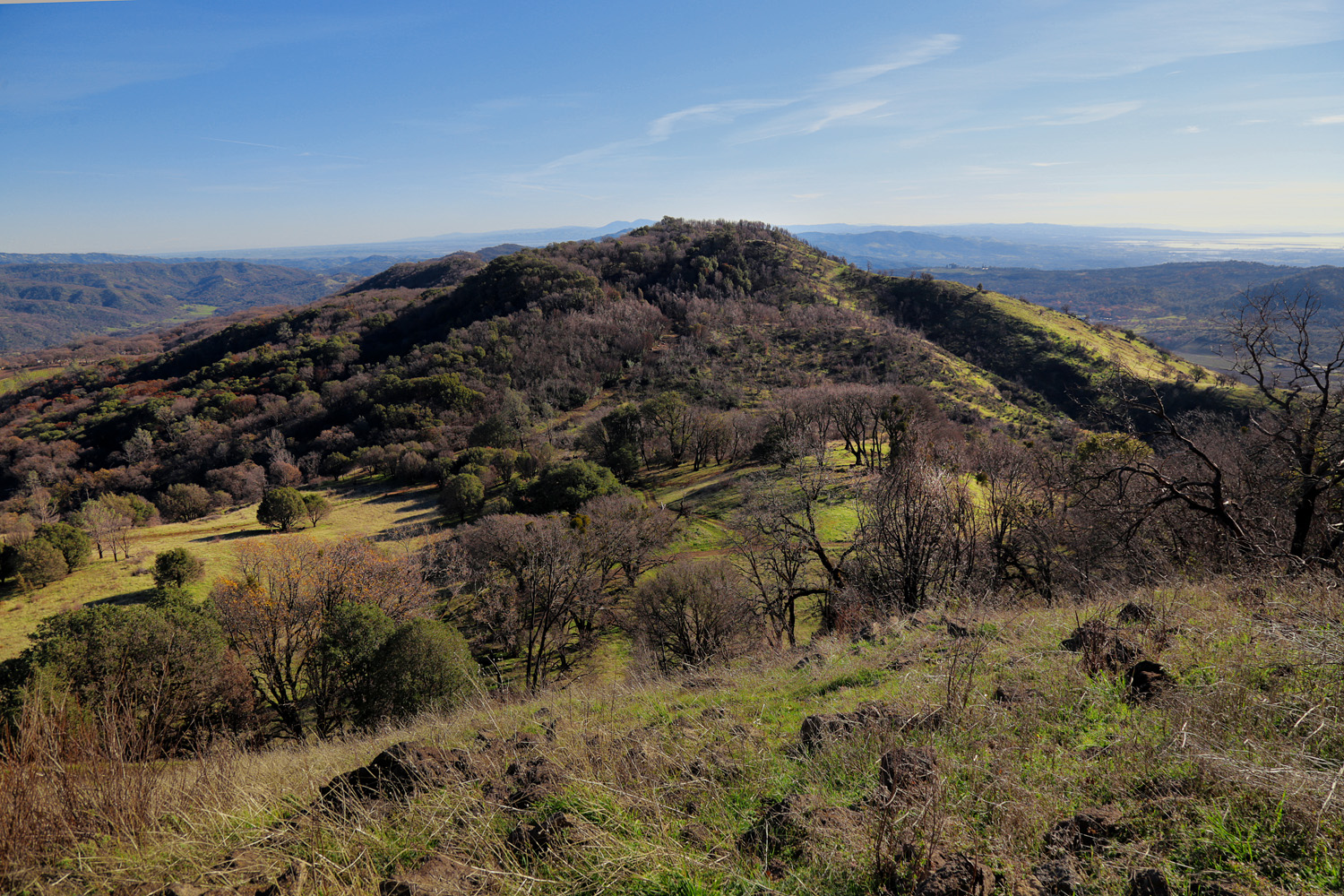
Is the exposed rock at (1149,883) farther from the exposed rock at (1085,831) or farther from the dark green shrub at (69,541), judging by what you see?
the dark green shrub at (69,541)

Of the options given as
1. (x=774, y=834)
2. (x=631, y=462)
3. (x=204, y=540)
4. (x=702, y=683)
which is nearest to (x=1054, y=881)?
(x=774, y=834)

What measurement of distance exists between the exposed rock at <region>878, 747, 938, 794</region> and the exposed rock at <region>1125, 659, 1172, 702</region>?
6.49 feet

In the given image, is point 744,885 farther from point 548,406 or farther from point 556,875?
point 548,406

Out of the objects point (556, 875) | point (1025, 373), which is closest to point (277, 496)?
point (556, 875)

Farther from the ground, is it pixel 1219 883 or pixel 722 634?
pixel 1219 883

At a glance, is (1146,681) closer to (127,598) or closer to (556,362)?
(127,598)

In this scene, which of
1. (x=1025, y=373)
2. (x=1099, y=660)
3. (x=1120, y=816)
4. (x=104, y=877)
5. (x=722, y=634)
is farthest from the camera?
(x=1025, y=373)

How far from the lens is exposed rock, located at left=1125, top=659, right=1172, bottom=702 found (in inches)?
165

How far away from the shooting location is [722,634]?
18188 mm

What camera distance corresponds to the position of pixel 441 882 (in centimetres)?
290

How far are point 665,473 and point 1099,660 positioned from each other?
123 feet

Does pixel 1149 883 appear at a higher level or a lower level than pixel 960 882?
higher

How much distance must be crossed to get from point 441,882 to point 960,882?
267cm

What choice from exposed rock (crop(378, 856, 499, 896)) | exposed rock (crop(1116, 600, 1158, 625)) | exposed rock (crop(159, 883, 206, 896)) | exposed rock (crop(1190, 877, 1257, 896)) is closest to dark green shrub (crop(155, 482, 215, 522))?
exposed rock (crop(159, 883, 206, 896))
